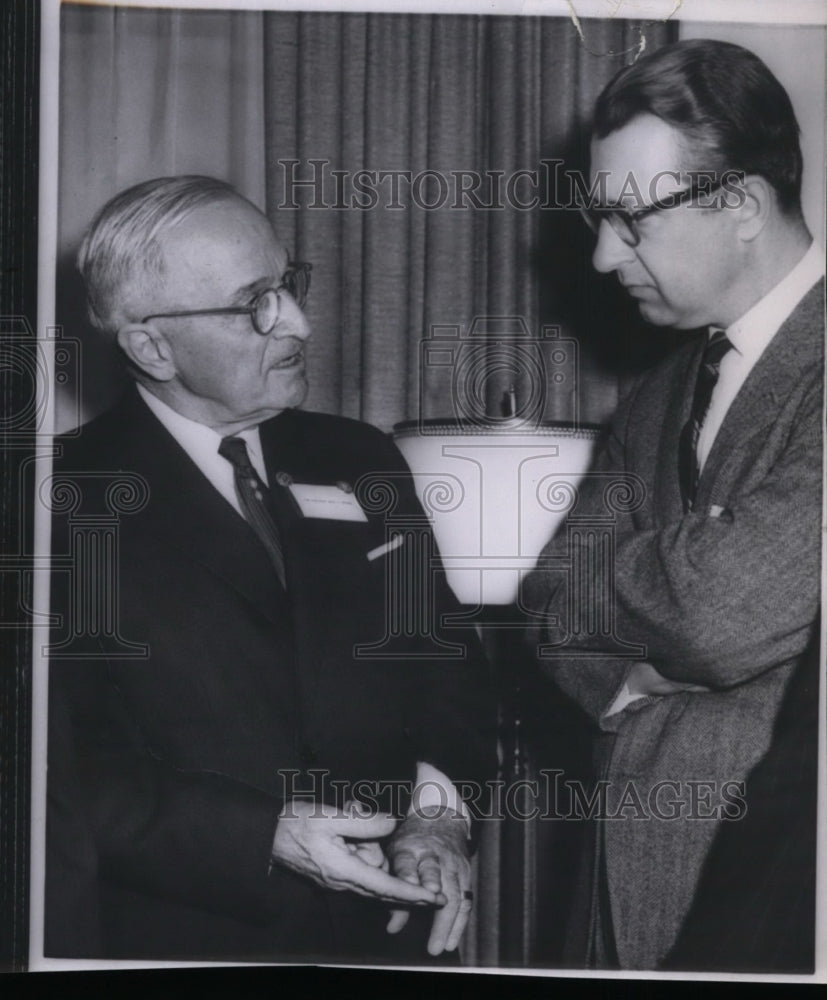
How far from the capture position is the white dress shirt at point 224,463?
2473 millimetres

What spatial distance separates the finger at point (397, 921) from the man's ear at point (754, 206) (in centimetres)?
146

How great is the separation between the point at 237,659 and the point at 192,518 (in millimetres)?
284

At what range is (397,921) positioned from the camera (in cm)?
248

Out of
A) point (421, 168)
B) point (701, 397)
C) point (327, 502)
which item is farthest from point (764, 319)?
point (327, 502)

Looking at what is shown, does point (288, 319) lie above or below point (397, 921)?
above

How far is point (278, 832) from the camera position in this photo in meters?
2.45

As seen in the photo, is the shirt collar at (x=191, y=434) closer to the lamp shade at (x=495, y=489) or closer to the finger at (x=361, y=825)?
the lamp shade at (x=495, y=489)

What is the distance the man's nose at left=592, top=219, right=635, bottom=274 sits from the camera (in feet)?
8.13

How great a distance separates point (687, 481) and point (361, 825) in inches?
35.9

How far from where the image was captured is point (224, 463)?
97.8 inches

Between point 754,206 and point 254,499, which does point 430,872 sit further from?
point 754,206

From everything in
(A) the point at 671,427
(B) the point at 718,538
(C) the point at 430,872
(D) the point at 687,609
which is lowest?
(C) the point at 430,872

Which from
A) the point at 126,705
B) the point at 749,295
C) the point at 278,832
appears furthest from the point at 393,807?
the point at 749,295

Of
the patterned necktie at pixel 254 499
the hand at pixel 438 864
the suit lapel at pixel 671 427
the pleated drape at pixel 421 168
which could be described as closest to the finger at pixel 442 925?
the hand at pixel 438 864
